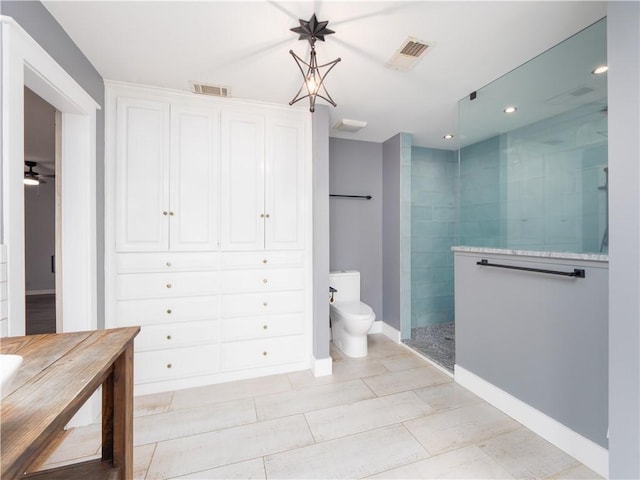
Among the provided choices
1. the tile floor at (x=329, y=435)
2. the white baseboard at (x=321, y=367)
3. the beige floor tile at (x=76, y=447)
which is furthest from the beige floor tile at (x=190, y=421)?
the white baseboard at (x=321, y=367)

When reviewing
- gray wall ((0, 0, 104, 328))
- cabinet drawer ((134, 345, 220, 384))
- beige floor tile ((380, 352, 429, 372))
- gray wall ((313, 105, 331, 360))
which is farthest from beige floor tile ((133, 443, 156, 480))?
beige floor tile ((380, 352, 429, 372))

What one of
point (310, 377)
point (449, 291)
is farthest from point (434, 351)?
point (310, 377)

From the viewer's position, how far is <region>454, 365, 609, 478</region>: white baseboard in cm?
142

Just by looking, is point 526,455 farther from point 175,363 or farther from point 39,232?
point 39,232

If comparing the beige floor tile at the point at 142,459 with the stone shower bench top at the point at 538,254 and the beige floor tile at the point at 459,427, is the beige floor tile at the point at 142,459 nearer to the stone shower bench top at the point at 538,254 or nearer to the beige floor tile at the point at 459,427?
the beige floor tile at the point at 459,427

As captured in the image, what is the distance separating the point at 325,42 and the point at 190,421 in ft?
8.53

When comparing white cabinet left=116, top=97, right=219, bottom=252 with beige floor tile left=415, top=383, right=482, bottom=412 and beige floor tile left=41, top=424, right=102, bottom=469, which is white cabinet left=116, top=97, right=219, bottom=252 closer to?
beige floor tile left=41, top=424, right=102, bottom=469

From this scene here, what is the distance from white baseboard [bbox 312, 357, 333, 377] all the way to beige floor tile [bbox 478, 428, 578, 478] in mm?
1204

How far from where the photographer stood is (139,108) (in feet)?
6.86

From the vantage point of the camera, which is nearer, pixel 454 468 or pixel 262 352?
pixel 454 468

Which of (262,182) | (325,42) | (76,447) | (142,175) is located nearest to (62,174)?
(142,175)

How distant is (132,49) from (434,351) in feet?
11.7

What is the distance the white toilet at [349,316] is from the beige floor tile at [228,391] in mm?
757

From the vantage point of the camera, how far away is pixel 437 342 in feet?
9.97
